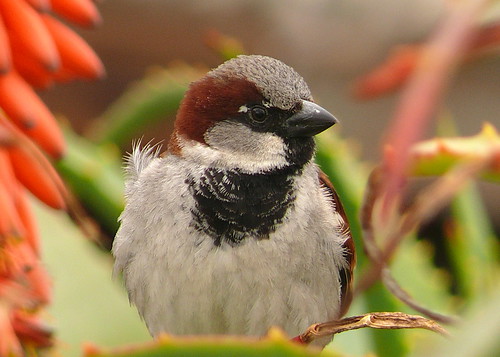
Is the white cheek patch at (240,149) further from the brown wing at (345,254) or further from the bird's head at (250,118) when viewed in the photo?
the brown wing at (345,254)

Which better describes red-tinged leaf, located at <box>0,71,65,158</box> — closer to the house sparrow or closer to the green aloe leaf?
the house sparrow

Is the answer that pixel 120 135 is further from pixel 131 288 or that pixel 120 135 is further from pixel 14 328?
pixel 14 328

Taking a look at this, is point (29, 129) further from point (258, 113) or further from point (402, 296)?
point (402, 296)

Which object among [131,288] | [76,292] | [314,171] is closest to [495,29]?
[314,171]

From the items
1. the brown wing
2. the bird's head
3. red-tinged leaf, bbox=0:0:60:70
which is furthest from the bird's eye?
red-tinged leaf, bbox=0:0:60:70

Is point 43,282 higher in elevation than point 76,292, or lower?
higher

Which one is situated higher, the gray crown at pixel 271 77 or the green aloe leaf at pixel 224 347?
the gray crown at pixel 271 77

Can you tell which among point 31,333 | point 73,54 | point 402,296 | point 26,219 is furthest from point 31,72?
point 402,296

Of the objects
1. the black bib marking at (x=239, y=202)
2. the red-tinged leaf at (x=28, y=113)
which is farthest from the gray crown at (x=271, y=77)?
the red-tinged leaf at (x=28, y=113)
